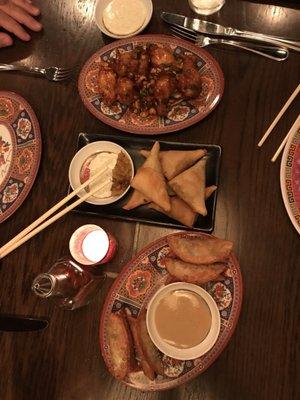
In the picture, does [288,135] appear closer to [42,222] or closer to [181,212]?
[181,212]

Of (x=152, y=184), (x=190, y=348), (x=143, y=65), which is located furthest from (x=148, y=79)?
(x=190, y=348)

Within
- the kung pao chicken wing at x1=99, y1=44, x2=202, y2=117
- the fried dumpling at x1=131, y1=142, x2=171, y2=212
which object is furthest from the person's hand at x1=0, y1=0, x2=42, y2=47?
the fried dumpling at x1=131, y1=142, x2=171, y2=212

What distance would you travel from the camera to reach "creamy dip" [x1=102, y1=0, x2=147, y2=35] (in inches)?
76.5

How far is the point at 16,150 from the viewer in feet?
6.40

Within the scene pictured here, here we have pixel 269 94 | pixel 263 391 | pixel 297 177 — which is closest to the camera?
pixel 263 391

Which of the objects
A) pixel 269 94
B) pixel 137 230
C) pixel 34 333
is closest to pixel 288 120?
pixel 269 94

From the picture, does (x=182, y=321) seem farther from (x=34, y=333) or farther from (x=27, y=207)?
(x=27, y=207)

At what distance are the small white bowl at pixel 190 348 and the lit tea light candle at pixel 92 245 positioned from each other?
29cm

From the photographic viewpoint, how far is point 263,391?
1468 mm

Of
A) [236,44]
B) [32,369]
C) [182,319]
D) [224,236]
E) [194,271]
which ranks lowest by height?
[32,369]

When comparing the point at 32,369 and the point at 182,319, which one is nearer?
the point at 182,319

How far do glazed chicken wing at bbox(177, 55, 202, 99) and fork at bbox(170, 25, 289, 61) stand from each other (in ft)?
0.56

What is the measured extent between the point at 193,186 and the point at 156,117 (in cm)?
40

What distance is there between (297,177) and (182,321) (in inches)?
29.4
